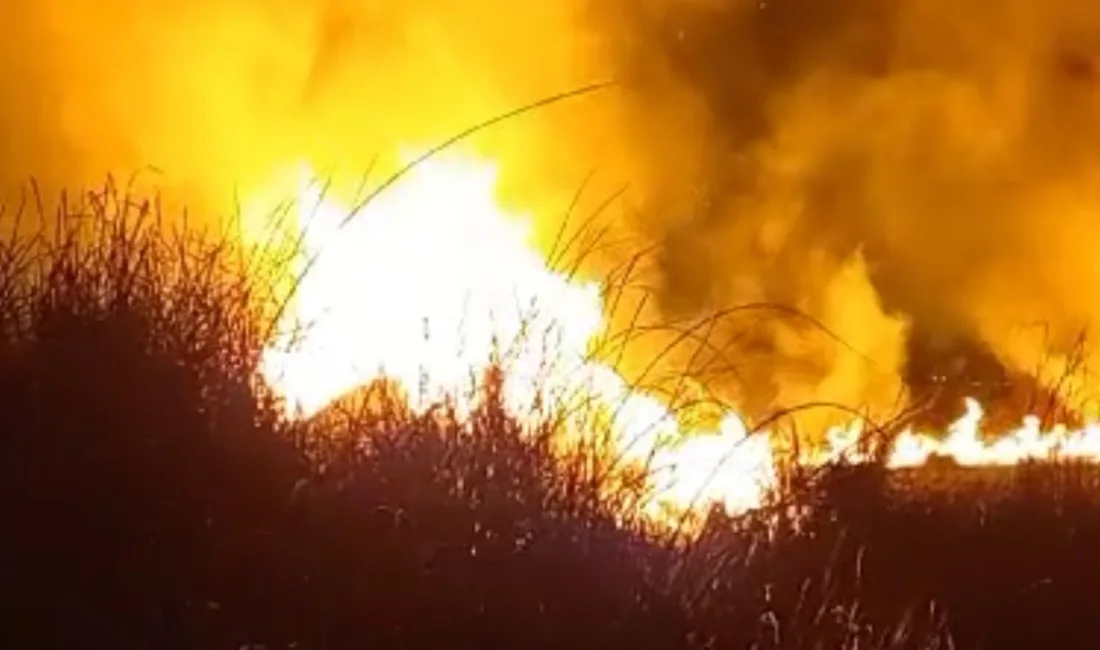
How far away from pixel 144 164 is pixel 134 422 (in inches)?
231

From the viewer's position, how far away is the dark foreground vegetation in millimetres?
4801

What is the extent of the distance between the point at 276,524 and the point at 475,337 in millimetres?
2113

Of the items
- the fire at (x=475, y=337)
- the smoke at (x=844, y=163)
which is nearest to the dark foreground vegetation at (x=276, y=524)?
the fire at (x=475, y=337)

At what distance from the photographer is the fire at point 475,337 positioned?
6.40m

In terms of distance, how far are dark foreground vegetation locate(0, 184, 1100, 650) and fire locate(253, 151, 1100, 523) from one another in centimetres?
24

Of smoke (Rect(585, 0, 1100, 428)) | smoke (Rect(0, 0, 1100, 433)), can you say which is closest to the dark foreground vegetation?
smoke (Rect(0, 0, 1100, 433))

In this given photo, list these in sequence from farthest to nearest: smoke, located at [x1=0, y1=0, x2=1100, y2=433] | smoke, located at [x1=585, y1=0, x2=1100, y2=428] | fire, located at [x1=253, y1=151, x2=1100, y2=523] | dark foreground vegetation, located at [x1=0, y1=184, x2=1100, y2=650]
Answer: smoke, located at [x1=585, y1=0, x2=1100, y2=428]
smoke, located at [x1=0, y1=0, x2=1100, y2=433]
fire, located at [x1=253, y1=151, x2=1100, y2=523]
dark foreground vegetation, located at [x1=0, y1=184, x2=1100, y2=650]

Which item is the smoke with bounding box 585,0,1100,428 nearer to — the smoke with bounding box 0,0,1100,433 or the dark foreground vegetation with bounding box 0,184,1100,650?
the smoke with bounding box 0,0,1100,433

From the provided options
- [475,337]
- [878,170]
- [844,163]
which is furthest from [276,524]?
[878,170]

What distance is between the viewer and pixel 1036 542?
768 centimetres

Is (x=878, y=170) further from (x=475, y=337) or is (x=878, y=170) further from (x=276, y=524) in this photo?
(x=276, y=524)

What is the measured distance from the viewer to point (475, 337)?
7.15 meters

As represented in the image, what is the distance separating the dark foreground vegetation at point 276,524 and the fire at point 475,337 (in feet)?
0.78

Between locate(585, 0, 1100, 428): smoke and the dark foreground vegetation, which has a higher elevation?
locate(585, 0, 1100, 428): smoke
